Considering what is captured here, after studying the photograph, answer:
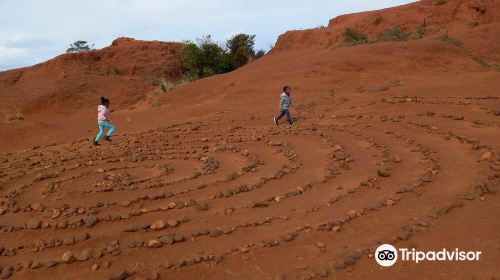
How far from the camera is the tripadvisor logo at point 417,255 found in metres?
3.63

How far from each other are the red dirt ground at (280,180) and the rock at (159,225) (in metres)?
0.01

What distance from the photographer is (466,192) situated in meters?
5.01

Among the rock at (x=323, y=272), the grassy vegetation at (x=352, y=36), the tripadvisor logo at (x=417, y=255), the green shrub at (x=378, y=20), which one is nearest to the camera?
the rock at (x=323, y=272)

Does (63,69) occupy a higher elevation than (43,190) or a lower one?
higher

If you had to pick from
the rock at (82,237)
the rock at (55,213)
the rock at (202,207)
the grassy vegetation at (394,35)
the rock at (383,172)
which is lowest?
the rock at (383,172)

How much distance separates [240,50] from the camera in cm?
2773

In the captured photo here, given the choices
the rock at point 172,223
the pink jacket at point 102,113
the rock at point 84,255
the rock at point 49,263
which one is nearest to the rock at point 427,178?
the rock at point 172,223

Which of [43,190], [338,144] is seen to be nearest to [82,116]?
[43,190]

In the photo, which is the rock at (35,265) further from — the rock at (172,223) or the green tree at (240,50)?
the green tree at (240,50)

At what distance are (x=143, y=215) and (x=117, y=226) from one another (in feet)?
1.20

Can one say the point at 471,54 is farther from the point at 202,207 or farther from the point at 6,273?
the point at 6,273

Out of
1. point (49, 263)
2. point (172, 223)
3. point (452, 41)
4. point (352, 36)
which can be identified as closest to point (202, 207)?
point (172, 223)

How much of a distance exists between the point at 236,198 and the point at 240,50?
2318 cm

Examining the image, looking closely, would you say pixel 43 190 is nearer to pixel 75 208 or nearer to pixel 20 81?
pixel 75 208
